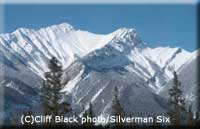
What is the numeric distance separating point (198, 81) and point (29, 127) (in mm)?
4027

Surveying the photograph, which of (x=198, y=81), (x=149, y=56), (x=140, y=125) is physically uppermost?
(x=149, y=56)

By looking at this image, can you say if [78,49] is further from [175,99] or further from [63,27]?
[175,99]

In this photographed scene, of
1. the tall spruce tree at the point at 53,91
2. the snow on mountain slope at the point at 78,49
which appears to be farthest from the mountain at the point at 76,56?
the tall spruce tree at the point at 53,91

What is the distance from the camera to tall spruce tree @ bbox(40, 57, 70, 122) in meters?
16.4

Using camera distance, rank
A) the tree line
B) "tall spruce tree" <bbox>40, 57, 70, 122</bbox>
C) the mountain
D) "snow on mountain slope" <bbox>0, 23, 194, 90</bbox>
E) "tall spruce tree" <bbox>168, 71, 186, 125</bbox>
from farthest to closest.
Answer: "tall spruce tree" <bbox>168, 71, 186, 125</bbox> → the tree line → "tall spruce tree" <bbox>40, 57, 70, 122</bbox> → "snow on mountain slope" <bbox>0, 23, 194, 90</bbox> → the mountain

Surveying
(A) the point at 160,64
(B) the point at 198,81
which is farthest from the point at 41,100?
(B) the point at 198,81

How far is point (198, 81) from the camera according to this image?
13.3 m

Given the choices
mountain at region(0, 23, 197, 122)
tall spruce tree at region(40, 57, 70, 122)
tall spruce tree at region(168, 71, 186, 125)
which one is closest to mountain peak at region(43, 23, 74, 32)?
mountain at region(0, 23, 197, 122)

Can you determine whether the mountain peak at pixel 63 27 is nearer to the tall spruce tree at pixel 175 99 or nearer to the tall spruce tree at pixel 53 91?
the tall spruce tree at pixel 53 91

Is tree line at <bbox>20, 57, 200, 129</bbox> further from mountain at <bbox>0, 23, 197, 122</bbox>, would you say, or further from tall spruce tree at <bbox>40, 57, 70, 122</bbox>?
mountain at <bbox>0, 23, 197, 122</bbox>

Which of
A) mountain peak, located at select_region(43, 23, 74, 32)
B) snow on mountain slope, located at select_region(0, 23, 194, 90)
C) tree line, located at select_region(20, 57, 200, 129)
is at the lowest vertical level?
tree line, located at select_region(20, 57, 200, 129)

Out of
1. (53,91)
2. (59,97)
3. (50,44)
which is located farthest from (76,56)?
(53,91)

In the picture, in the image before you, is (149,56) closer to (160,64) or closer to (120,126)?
(160,64)

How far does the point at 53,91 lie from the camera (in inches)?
821
